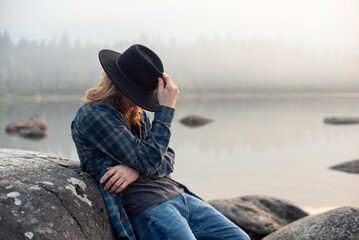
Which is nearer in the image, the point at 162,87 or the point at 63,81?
the point at 162,87

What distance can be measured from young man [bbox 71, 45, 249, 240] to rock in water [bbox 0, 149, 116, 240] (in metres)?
0.10

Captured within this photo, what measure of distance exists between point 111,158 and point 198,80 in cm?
9814

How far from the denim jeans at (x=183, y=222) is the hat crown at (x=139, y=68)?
2.61 feet

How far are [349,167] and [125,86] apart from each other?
7.24m

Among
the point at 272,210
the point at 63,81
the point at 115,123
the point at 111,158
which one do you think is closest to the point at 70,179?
the point at 111,158

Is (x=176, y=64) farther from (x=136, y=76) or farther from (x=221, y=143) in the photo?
(x=136, y=76)

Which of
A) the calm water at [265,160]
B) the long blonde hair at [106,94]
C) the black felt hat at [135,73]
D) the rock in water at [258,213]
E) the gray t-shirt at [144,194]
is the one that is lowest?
the calm water at [265,160]

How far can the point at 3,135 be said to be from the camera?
1516 centimetres

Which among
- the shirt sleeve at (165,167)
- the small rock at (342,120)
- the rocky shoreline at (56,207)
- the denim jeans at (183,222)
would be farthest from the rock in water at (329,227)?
the small rock at (342,120)

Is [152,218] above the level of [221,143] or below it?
above

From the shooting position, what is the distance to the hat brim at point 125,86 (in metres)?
2.75

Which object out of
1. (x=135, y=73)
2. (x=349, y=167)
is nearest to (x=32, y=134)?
(x=349, y=167)

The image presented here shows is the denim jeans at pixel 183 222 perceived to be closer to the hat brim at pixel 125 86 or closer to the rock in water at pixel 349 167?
the hat brim at pixel 125 86

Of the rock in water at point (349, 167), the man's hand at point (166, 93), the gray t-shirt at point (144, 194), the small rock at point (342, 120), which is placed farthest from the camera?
the small rock at point (342, 120)
